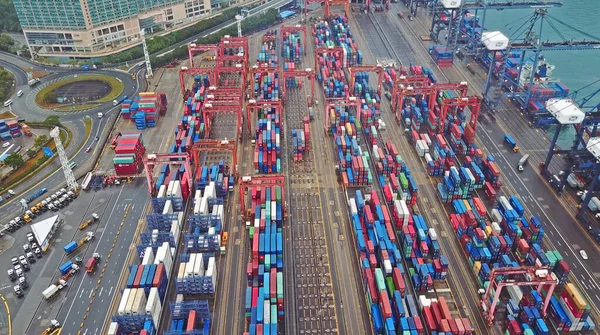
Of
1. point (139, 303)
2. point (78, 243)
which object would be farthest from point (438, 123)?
point (78, 243)

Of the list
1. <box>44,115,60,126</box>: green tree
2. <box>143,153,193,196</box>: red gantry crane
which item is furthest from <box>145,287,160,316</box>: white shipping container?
<box>44,115,60,126</box>: green tree

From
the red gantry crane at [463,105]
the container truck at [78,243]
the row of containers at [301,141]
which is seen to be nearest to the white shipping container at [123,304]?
the container truck at [78,243]

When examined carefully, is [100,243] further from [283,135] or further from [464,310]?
[464,310]

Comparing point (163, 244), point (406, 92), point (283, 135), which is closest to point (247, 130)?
point (283, 135)

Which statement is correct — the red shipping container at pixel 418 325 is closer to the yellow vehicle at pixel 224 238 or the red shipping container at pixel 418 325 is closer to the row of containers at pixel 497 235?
the row of containers at pixel 497 235

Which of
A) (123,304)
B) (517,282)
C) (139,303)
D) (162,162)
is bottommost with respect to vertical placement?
(139,303)

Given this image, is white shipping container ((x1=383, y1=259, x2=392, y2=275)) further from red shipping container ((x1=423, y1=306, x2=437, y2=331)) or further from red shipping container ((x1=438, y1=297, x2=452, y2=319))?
red shipping container ((x1=438, y1=297, x2=452, y2=319))

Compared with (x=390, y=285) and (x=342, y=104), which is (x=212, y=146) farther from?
(x=390, y=285)
